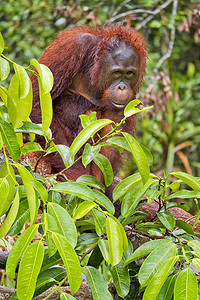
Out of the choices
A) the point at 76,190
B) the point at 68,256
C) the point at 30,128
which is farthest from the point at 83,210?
the point at 30,128

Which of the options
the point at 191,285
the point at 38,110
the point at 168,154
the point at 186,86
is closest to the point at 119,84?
the point at 38,110

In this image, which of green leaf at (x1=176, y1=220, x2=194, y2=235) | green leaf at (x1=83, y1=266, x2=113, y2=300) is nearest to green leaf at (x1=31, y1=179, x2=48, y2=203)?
green leaf at (x1=83, y1=266, x2=113, y2=300)

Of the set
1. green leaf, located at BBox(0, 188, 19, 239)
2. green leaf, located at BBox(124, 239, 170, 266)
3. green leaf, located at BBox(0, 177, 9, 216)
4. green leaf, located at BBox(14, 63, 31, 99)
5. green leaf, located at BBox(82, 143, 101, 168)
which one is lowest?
green leaf, located at BBox(124, 239, 170, 266)

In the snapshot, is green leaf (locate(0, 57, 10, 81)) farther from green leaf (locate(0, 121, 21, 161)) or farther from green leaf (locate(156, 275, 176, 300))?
green leaf (locate(156, 275, 176, 300))

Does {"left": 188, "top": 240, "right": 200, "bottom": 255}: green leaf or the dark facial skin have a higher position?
{"left": 188, "top": 240, "right": 200, "bottom": 255}: green leaf

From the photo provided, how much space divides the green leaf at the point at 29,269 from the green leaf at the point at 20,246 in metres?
0.05

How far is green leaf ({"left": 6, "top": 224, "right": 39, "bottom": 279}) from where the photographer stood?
1072mm

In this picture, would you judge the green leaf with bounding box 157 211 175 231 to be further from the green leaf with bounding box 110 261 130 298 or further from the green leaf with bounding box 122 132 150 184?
the green leaf with bounding box 122 132 150 184

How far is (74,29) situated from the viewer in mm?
2898

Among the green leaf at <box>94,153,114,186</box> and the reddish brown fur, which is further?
the reddish brown fur

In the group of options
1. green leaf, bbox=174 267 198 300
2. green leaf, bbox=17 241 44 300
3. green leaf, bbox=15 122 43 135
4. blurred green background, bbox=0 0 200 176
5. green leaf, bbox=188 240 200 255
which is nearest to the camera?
green leaf, bbox=17 241 44 300

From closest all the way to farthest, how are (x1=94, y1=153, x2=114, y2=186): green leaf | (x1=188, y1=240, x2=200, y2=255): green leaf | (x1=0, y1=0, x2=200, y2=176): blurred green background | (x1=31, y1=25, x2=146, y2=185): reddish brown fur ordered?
(x1=188, y1=240, x2=200, y2=255): green leaf < (x1=94, y1=153, x2=114, y2=186): green leaf < (x1=31, y1=25, x2=146, y2=185): reddish brown fur < (x1=0, y1=0, x2=200, y2=176): blurred green background

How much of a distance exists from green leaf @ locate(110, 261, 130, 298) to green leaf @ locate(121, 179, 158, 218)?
0.59ft

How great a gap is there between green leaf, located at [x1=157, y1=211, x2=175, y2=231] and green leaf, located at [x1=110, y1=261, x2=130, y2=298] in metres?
0.19
